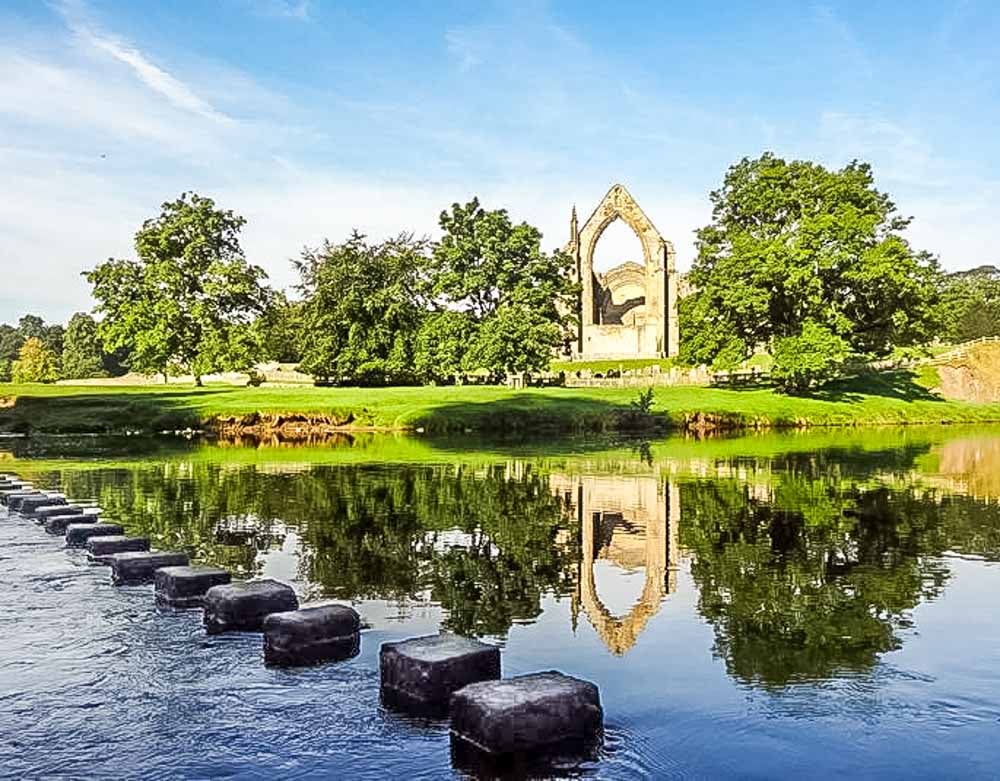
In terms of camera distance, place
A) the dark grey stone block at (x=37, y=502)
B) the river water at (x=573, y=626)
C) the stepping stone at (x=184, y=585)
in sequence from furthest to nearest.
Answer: the dark grey stone block at (x=37, y=502) → the stepping stone at (x=184, y=585) → the river water at (x=573, y=626)

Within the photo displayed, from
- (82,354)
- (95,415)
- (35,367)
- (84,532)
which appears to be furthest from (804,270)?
(82,354)

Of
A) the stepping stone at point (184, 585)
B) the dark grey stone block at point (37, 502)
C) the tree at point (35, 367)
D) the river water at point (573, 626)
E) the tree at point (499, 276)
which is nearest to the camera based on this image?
the river water at point (573, 626)

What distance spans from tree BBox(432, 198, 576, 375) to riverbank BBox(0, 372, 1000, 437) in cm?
563

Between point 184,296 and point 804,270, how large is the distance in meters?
38.7

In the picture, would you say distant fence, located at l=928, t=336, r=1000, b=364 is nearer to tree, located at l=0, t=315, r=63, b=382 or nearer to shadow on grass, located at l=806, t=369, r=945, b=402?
shadow on grass, located at l=806, t=369, r=945, b=402

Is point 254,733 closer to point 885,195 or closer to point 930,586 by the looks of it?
point 930,586

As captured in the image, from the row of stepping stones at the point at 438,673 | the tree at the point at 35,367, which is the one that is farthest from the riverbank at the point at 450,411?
A: the tree at the point at 35,367

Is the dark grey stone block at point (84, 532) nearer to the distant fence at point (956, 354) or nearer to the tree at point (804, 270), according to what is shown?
the tree at point (804, 270)

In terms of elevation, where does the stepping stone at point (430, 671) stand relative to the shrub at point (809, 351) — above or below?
below

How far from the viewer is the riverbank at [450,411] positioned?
154 feet

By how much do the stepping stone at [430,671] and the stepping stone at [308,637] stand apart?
107 cm

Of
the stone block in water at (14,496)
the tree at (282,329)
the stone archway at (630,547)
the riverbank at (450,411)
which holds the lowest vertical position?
the stone archway at (630,547)

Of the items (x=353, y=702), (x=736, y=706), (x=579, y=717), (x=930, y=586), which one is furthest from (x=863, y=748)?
(x=930, y=586)

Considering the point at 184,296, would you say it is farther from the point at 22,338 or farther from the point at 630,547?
the point at 22,338
